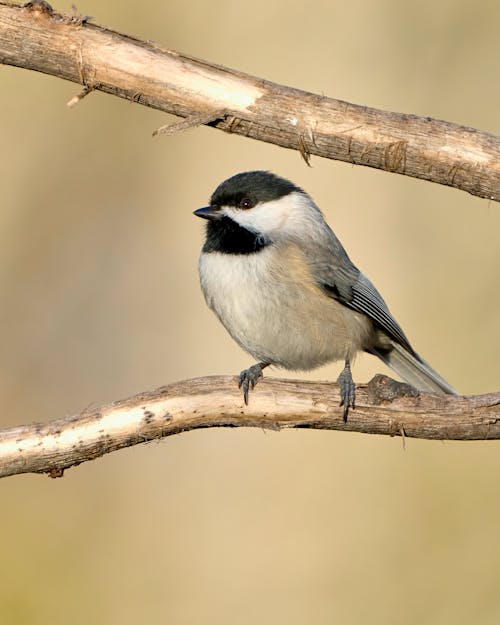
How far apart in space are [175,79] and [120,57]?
0.70 feet

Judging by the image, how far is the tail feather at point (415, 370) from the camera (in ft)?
13.8

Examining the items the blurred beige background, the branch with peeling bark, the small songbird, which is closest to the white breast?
the small songbird

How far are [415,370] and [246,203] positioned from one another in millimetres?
1165

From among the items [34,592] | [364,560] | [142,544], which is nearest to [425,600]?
[364,560]

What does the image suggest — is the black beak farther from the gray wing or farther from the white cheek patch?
the gray wing

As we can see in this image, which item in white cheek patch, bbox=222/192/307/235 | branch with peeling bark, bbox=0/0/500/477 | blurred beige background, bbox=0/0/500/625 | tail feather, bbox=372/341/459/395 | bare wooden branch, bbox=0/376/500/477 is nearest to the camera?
bare wooden branch, bbox=0/376/500/477

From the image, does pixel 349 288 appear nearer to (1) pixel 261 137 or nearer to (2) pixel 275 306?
(2) pixel 275 306

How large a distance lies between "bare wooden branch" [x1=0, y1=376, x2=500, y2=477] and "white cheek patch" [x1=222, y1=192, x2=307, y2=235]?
92 centimetres

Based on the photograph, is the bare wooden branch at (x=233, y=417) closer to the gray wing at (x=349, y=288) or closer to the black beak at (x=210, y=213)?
the gray wing at (x=349, y=288)

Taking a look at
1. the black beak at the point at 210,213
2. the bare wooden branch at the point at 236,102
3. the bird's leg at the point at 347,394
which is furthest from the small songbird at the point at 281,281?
the bare wooden branch at the point at 236,102

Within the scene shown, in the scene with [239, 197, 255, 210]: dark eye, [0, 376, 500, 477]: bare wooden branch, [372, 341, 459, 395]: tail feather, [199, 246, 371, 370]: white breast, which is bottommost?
[0, 376, 500, 477]: bare wooden branch

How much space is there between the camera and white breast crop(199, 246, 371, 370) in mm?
3785

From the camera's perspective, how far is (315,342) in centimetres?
395

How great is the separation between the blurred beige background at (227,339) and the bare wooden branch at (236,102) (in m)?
2.02
